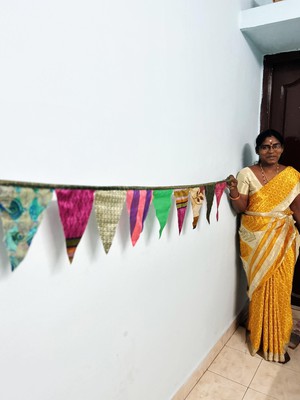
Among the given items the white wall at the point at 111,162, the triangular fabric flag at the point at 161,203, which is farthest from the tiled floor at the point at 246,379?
the triangular fabric flag at the point at 161,203

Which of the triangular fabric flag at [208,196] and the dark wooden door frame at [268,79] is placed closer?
the triangular fabric flag at [208,196]

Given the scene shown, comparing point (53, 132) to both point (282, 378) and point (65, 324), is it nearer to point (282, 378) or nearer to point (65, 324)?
point (65, 324)

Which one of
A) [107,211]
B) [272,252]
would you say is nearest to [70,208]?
[107,211]

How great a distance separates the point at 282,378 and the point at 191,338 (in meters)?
0.59

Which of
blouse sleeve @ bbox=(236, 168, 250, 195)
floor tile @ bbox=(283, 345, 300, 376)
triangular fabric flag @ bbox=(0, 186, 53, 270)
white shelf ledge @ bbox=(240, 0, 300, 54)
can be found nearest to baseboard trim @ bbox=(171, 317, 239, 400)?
floor tile @ bbox=(283, 345, 300, 376)

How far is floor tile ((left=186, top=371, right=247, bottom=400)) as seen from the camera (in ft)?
5.00

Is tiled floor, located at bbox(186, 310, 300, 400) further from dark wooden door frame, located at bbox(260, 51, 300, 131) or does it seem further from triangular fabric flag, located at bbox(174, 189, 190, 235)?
dark wooden door frame, located at bbox(260, 51, 300, 131)

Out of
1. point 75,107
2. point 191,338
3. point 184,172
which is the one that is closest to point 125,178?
point 75,107

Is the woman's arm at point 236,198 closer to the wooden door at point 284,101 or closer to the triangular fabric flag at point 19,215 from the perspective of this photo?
the wooden door at point 284,101

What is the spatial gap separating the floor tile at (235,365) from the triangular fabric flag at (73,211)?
1.40 m

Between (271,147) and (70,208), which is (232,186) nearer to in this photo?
(271,147)

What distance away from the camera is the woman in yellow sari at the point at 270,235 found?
1784mm

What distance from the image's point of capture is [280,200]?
1.78 m

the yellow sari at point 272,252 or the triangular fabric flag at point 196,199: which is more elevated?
the triangular fabric flag at point 196,199
